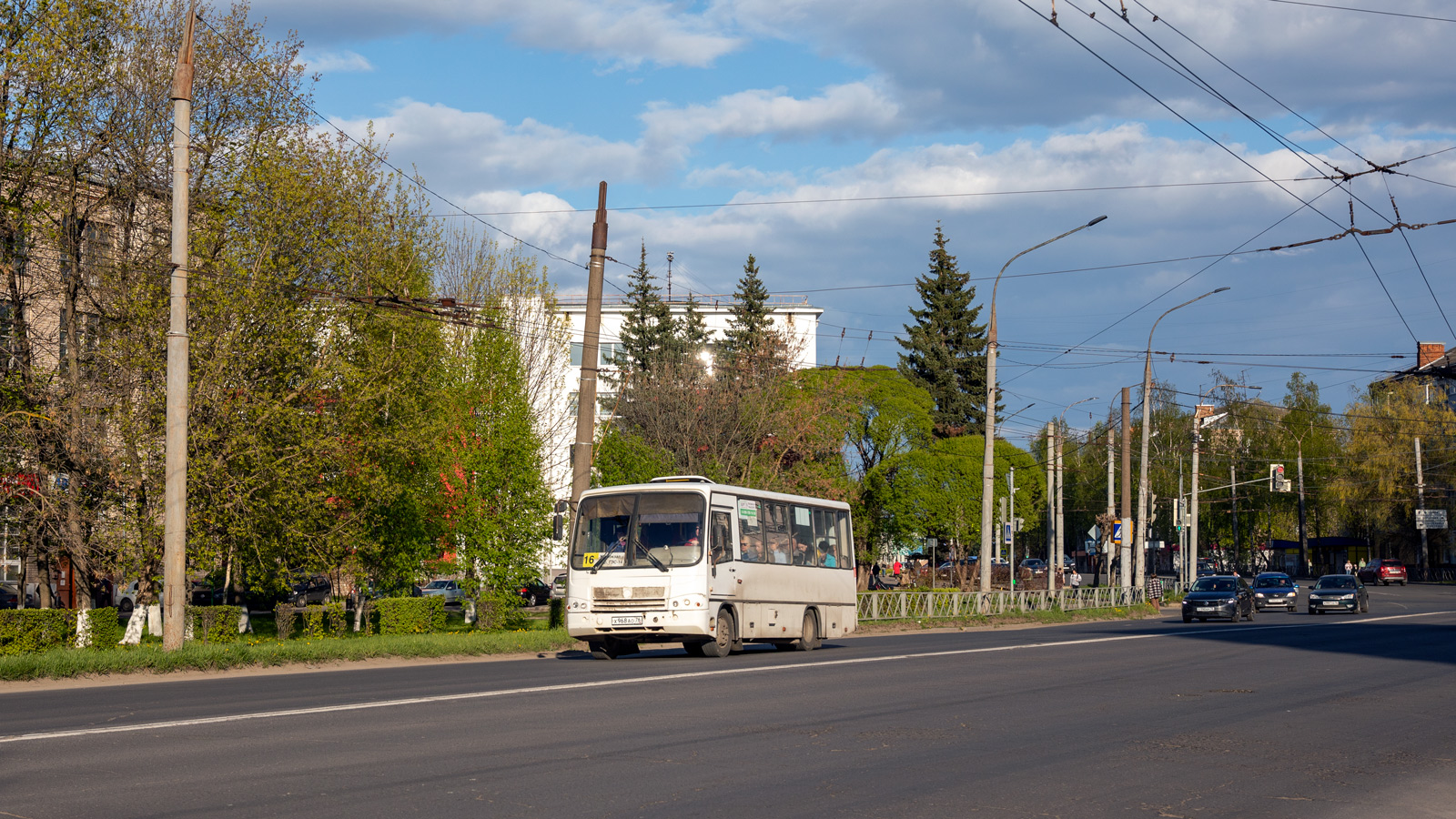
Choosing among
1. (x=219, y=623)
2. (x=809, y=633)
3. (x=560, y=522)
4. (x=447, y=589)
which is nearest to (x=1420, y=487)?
(x=447, y=589)

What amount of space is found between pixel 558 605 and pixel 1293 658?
16.6 metres

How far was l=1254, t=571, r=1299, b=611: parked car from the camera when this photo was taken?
50906 mm

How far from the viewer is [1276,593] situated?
169ft

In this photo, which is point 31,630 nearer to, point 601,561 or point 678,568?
point 601,561

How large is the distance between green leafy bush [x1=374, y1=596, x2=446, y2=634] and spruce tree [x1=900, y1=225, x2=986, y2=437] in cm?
5070

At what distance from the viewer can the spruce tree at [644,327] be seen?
7304 centimetres

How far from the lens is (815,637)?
25.6m

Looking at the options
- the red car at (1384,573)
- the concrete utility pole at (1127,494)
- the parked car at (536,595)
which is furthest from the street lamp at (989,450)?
the red car at (1384,573)

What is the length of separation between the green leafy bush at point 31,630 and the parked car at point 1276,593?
139 feet

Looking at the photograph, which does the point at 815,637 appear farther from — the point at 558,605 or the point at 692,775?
the point at 692,775

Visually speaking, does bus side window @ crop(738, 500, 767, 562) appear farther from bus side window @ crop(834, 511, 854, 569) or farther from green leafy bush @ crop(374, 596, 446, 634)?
green leafy bush @ crop(374, 596, 446, 634)

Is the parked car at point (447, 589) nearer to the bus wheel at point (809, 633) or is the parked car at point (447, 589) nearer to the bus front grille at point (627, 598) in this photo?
the bus wheel at point (809, 633)

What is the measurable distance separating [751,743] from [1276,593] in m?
46.1

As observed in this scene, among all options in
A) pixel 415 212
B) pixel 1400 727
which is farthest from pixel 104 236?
pixel 1400 727
